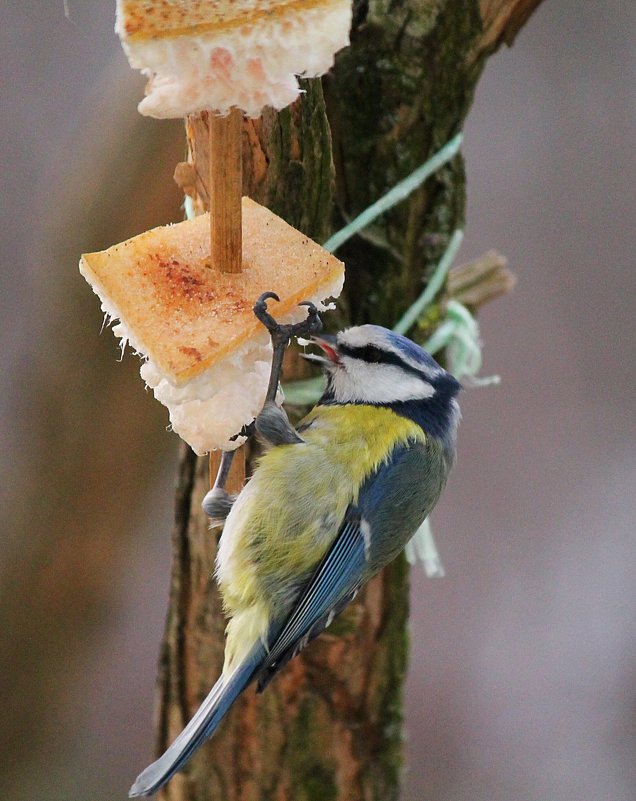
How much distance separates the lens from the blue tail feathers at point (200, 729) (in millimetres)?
903

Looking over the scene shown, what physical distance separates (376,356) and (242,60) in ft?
1.50

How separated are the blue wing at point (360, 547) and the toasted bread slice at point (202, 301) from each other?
22 cm

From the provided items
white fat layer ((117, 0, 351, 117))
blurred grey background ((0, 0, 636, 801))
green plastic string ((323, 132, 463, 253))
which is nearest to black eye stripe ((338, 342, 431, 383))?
green plastic string ((323, 132, 463, 253))

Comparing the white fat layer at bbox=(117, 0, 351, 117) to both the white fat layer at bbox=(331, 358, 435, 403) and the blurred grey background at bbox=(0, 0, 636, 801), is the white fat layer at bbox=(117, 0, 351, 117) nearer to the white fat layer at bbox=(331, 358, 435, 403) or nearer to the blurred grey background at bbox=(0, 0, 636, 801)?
the white fat layer at bbox=(331, 358, 435, 403)

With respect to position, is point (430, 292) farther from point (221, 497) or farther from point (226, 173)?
point (226, 173)

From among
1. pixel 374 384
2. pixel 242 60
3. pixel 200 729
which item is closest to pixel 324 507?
pixel 374 384

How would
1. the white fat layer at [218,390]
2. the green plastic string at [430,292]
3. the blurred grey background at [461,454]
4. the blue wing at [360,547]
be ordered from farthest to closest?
the blurred grey background at [461,454] < the green plastic string at [430,292] < the blue wing at [360,547] < the white fat layer at [218,390]

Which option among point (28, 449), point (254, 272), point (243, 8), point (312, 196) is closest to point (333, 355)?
point (312, 196)

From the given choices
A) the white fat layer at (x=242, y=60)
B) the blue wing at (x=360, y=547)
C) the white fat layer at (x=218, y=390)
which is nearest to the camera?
the white fat layer at (x=242, y=60)

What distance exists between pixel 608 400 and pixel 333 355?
1989mm

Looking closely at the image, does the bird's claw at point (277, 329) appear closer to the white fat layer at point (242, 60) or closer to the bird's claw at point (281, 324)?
the bird's claw at point (281, 324)

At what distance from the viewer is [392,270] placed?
1.29 metres

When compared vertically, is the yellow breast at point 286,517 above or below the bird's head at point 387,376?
below

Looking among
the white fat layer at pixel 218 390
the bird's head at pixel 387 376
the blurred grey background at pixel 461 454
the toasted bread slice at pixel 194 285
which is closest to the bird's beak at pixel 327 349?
the bird's head at pixel 387 376
